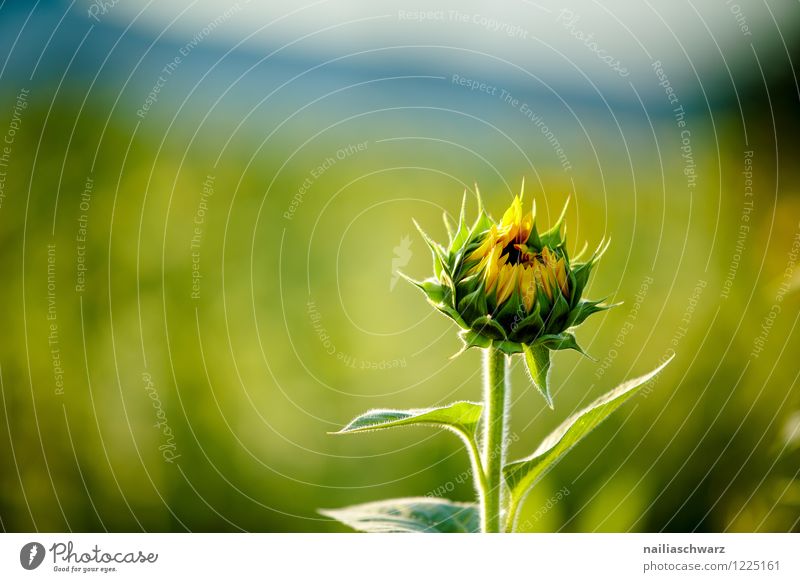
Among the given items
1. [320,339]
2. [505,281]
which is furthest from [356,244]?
[505,281]

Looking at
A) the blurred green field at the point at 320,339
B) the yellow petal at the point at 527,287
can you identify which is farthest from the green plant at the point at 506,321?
the blurred green field at the point at 320,339
